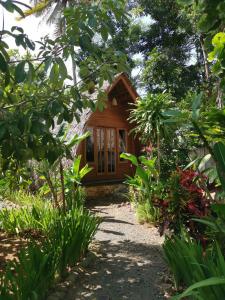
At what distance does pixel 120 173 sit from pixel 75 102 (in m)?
12.3

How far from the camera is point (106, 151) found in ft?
50.1

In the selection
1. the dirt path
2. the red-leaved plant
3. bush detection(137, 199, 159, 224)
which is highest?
the red-leaved plant

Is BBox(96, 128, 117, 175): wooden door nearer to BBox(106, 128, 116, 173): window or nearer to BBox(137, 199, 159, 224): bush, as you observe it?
BBox(106, 128, 116, 173): window

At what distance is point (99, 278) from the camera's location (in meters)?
4.96

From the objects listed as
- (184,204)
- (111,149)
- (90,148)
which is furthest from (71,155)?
(111,149)

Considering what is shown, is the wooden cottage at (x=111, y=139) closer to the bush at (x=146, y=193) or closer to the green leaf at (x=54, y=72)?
the bush at (x=146, y=193)

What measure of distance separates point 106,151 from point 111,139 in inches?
25.9

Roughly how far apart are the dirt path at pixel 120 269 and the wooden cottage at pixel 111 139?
265 inches

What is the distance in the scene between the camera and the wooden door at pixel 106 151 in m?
15.0

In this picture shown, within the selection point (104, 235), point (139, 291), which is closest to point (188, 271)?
point (139, 291)

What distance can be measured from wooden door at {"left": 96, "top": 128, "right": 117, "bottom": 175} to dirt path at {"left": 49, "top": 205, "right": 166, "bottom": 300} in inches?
276

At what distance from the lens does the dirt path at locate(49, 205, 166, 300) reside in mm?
4422

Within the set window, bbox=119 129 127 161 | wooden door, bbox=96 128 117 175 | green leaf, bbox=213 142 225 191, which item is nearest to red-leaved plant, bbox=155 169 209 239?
green leaf, bbox=213 142 225 191

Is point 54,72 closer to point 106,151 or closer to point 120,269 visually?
point 120,269
